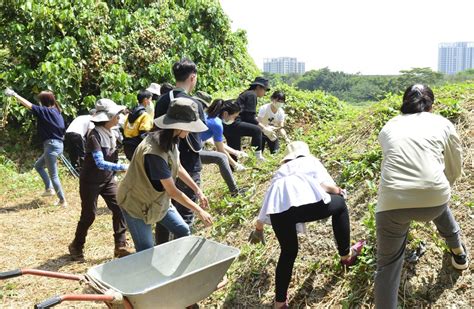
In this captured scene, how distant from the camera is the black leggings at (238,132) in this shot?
6.96 m

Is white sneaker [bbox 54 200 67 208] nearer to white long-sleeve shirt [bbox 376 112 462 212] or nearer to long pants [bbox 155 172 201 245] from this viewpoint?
long pants [bbox 155 172 201 245]

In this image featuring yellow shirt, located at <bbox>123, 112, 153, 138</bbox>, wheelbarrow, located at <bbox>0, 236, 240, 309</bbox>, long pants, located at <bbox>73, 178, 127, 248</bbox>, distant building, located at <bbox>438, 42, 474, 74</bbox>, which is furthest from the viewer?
distant building, located at <bbox>438, 42, 474, 74</bbox>

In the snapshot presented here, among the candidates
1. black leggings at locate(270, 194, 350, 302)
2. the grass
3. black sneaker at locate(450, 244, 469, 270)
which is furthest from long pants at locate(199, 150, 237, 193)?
black sneaker at locate(450, 244, 469, 270)

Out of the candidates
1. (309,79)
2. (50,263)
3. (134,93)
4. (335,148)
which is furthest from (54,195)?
(309,79)

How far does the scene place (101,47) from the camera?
35.0 feet

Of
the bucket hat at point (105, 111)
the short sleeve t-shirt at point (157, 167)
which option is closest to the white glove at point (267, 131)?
the bucket hat at point (105, 111)

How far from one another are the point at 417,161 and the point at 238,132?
4.23 metres

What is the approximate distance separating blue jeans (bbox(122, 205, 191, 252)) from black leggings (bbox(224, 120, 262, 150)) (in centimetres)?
330

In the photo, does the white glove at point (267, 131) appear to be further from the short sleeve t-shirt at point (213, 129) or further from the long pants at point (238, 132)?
the short sleeve t-shirt at point (213, 129)

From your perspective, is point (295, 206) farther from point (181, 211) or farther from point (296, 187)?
point (181, 211)

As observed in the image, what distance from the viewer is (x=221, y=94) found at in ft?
38.0

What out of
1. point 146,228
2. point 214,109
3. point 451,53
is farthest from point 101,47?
point 451,53

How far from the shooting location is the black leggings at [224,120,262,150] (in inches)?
274

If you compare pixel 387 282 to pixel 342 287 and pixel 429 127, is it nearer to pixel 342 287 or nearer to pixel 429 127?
pixel 342 287
